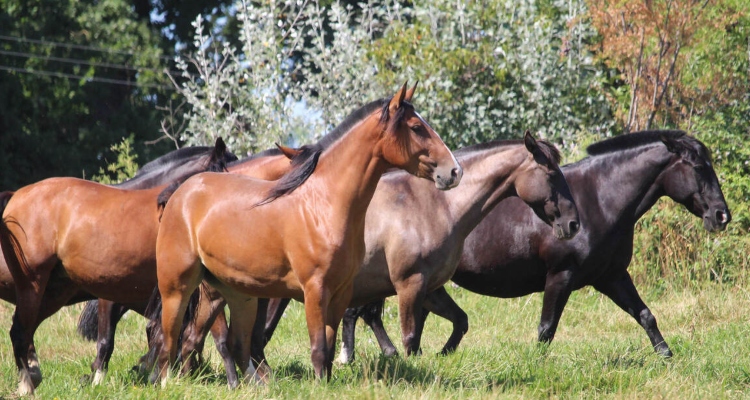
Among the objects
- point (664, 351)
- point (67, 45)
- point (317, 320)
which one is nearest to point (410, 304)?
point (317, 320)

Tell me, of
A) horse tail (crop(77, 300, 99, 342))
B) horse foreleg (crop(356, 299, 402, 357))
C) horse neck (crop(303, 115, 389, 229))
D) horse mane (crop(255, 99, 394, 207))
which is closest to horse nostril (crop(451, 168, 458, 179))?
horse neck (crop(303, 115, 389, 229))

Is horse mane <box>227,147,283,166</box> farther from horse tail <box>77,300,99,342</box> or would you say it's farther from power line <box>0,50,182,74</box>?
power line <box>0,50,182,74</box>

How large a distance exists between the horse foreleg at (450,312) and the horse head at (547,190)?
4.56 ft

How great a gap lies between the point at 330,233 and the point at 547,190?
198 centimetres

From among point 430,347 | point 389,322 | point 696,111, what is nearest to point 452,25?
point 696,111

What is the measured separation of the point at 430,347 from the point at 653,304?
280cm

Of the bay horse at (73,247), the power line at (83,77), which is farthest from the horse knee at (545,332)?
the power line at (83,77)

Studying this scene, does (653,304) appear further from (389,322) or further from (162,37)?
(162,37)

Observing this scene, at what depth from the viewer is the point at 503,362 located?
643 cm

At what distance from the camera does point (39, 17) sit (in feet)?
76.3

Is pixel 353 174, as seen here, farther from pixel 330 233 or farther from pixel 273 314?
pixel 273 314

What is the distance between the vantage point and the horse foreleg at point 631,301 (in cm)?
764

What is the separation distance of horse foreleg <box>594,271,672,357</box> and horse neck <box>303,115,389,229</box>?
126 inches

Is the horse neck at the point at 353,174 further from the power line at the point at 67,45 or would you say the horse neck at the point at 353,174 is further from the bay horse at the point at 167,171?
the power line at the point at 67,45
